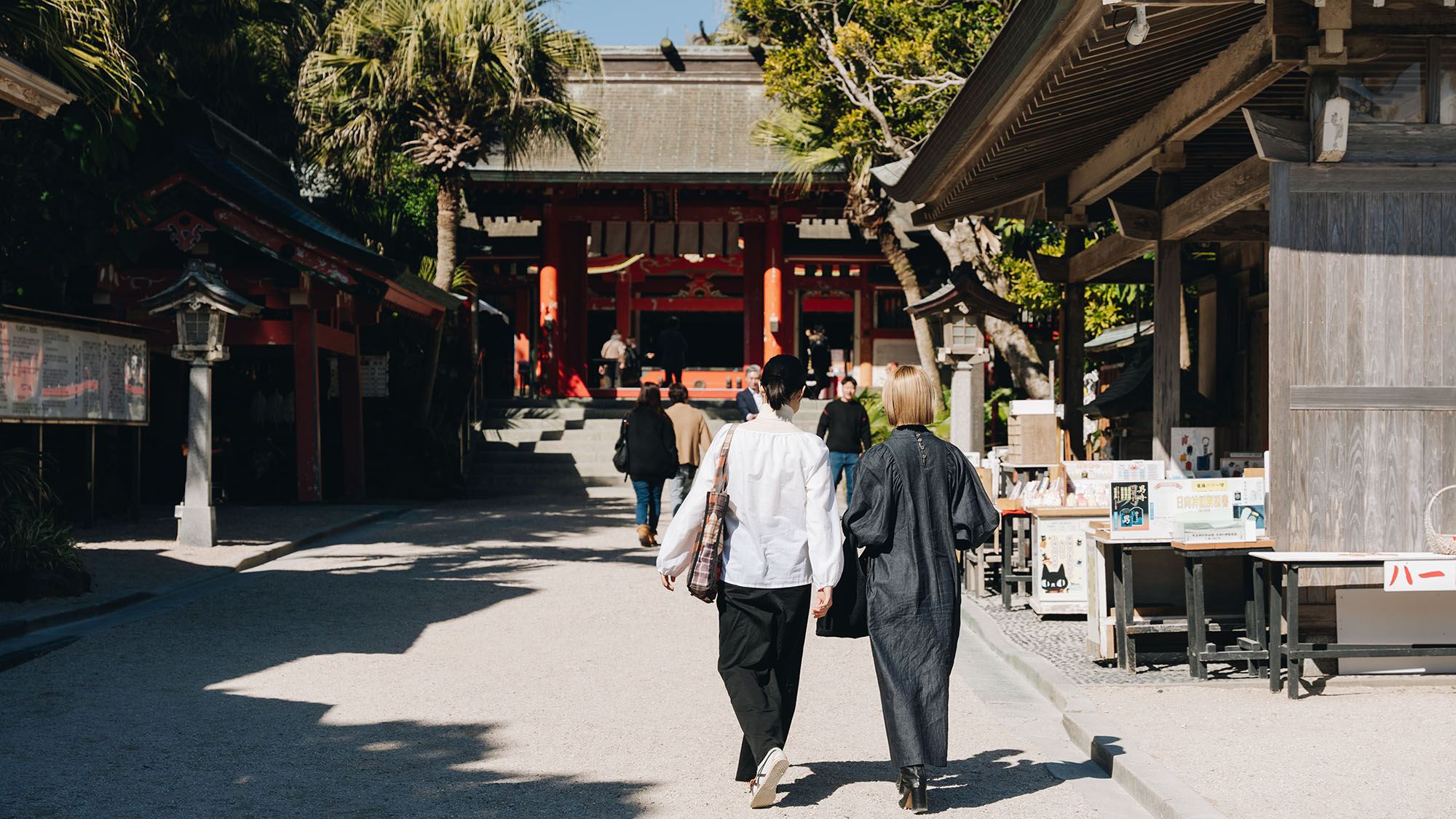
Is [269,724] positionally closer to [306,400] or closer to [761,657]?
[761,657]

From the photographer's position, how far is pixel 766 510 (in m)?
5.11

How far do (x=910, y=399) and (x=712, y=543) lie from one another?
942 millimetres

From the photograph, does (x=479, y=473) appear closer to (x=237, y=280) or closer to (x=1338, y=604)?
(x=237, y=280)

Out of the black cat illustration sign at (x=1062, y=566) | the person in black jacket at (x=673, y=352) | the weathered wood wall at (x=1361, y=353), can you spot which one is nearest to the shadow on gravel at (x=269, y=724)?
the black cat illustration sign at (x=1062, y=566)

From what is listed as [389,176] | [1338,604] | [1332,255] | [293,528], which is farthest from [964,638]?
[389,176]

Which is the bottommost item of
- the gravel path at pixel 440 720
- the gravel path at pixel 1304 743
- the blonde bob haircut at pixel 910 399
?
the gravel path at pixel 440 720

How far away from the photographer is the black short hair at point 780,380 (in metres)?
5.24

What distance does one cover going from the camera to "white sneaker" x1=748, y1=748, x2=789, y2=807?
4801mm

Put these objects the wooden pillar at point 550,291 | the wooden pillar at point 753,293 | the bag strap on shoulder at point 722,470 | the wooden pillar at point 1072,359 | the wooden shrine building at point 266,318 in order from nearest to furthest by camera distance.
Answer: the bag strap on shoulder at point 722,470 < the wooden pillar at point 1072,359 < the wooden shrine building at point 266,318 < the wooden pillar at point 550,291 < the wooden pillar at point 753,293

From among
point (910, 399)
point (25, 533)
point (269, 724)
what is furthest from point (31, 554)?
point (910, 399)

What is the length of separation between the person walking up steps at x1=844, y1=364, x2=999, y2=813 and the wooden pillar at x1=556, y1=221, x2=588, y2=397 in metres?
24.2

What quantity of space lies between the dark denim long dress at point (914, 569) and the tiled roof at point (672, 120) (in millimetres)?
21162

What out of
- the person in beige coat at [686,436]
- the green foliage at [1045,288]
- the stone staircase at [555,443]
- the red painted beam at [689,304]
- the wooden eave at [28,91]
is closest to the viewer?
the wooden eave at [28,91]

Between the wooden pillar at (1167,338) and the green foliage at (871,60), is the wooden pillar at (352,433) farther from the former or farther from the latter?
the wooden pillar at (1167,338)
